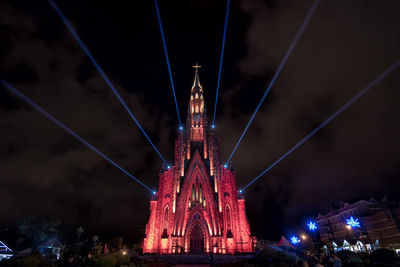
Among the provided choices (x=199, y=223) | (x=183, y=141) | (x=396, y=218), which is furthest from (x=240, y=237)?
(x=396, y=218)

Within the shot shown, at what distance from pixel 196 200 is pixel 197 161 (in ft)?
26.7

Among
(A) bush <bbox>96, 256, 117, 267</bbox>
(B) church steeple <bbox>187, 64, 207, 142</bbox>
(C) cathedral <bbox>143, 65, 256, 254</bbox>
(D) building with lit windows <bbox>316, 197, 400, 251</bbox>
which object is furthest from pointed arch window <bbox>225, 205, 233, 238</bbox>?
(A) bush <bbox>96, 256, 117, 267</bbox>

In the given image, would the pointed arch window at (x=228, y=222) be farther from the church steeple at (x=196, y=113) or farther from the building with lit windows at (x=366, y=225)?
the building with lit windows at (x=366, y=225)

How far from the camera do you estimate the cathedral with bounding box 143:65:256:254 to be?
3572 centimetres

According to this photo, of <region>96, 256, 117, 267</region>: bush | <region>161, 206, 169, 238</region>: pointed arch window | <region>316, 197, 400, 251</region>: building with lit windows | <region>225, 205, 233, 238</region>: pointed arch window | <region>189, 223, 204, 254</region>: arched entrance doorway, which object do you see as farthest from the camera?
<region>316, 197, 400, 251</region>: building with lit windows

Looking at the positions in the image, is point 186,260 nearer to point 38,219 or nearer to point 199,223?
point 199,223

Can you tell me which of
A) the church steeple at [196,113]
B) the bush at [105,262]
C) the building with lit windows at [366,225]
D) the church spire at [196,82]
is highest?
the church spire at [196,82]

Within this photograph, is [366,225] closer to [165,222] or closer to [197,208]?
[197,208]

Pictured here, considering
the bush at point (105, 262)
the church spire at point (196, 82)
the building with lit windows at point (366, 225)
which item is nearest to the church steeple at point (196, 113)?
the church spire at point (196, 82)

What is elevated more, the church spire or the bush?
the church spire

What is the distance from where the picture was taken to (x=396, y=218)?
37.2m

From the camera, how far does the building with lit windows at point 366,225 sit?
122 feet

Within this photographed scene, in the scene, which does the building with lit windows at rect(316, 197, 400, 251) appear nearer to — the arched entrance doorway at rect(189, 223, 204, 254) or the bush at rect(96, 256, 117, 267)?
the arched entrance doorway at rect(189, 223, 204, 254)

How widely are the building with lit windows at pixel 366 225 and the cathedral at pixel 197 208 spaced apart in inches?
771
